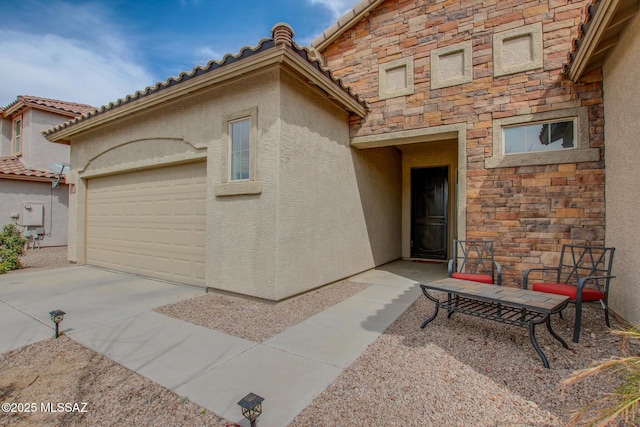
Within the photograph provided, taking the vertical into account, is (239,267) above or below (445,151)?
below

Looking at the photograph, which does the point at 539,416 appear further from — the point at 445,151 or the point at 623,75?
the point at 445,151

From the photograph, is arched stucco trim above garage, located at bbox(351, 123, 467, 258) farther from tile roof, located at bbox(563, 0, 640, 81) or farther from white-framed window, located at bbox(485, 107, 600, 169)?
tile roof, located at bbox(563, 0, 640, 81)

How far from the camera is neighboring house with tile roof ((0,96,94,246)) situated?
12086 mm

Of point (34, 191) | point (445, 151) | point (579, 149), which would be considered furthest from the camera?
point (34, 191)

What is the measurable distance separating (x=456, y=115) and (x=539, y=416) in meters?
5.19

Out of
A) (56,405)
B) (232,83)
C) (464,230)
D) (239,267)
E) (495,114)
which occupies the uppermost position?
(232,83)

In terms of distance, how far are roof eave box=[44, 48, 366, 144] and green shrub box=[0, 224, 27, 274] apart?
3695mm

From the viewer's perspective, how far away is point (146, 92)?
622 cm

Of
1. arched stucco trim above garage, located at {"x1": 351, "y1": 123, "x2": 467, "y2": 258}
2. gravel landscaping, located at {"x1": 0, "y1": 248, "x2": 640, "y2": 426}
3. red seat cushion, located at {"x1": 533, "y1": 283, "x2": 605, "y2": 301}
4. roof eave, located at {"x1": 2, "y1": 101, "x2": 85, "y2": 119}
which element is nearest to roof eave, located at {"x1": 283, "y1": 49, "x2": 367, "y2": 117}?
arched stucco trim above garage, located at {"x1": 351, "y1": 123, "x2": 467, "y2": 258}

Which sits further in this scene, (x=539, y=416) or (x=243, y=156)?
(x=243, y=156)

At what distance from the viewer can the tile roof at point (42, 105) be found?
515 inches

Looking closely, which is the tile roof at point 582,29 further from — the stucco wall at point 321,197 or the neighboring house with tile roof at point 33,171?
the neighboring house with tile roof at point 33,171

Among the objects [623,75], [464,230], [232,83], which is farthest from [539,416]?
[232,83]

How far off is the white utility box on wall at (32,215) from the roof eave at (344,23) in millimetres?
12623
